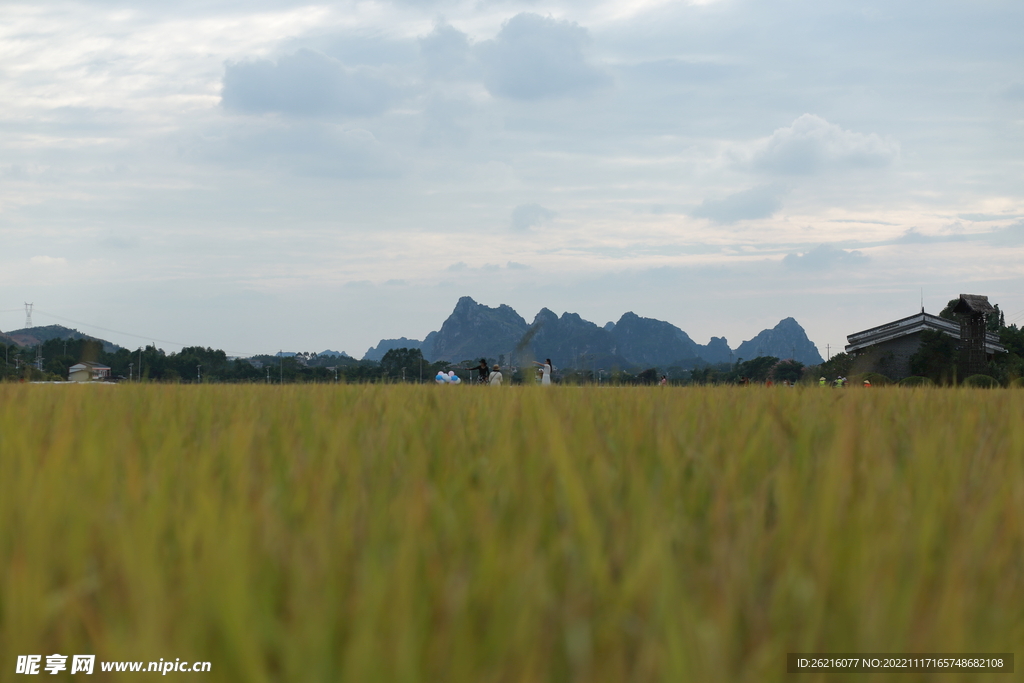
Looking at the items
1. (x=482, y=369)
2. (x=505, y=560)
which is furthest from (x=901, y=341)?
(x=505, y=560)

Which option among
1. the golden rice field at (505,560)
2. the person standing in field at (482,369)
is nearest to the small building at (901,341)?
the person standing in field at (482,369)

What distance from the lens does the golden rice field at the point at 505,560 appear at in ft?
3.05

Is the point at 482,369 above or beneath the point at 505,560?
above

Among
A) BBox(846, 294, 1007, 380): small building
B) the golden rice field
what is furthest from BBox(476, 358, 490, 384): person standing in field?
BBox(846, 294, 1007, 380): small building

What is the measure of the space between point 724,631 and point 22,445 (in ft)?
7.32

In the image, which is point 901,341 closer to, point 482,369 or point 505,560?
point 482,369

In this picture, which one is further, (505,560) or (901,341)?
(901,341)

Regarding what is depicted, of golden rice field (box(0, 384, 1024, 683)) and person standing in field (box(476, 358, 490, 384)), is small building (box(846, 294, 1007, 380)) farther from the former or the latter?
golden rice field (box(0, 384, 1024, 683))

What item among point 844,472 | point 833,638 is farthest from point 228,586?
point 844,472

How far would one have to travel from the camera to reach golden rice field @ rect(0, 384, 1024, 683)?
3.05ft

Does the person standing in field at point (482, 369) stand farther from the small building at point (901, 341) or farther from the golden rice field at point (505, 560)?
the small building at point (901, 341)

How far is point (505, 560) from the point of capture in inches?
44.7

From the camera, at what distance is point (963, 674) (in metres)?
0.96

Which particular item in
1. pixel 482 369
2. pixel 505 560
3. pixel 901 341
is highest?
pixel 901 341
